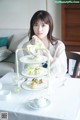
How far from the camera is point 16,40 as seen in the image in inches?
139

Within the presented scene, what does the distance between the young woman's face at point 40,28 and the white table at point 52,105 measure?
41 centimetres

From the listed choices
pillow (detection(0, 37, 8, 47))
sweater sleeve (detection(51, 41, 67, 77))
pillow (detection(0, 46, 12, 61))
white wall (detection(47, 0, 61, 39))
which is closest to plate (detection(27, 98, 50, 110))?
sweater sleeve (detection(51, 41, 67, 77))

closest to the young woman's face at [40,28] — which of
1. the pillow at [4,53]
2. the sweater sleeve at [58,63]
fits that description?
the sweater sleeve at [58,63]

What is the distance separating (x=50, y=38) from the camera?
1999 millimetres

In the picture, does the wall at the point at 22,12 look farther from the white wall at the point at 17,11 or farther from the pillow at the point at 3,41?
the pillow at the point at 3,41

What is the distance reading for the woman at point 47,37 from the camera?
72.4 inches

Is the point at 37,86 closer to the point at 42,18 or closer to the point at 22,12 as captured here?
the point at 42,18

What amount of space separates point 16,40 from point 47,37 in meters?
1.58

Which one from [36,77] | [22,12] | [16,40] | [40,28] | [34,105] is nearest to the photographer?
[34,105]

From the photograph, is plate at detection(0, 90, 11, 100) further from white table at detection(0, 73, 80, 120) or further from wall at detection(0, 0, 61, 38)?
wall at detection(0, 0, 61, 38)

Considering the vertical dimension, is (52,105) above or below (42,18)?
below

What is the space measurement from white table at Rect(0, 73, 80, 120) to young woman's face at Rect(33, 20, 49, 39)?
409 millimetres

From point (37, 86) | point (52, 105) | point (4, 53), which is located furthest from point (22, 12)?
point (52, 105)

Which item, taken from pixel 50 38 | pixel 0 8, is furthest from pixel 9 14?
pixel 50 38
